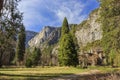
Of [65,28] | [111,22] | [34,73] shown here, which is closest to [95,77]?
[111,22]

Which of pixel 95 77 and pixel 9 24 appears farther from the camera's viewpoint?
pixel 9 24

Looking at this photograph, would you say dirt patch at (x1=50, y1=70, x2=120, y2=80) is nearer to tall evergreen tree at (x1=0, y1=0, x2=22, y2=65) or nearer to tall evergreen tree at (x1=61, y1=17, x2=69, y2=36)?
tall evergreen tree at (x1=0, y1=0, x2=22, y2=65)

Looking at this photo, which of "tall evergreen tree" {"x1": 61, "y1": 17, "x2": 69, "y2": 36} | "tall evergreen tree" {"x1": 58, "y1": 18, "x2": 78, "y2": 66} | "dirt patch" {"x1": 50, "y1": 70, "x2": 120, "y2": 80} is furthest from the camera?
"tall evergreen tree" {"x1": 61, "y1": 17, "x2": 69, "y2": 36}

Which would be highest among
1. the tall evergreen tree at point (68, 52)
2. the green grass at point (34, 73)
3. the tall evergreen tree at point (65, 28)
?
the tall evergreen tree at point (65, 28)

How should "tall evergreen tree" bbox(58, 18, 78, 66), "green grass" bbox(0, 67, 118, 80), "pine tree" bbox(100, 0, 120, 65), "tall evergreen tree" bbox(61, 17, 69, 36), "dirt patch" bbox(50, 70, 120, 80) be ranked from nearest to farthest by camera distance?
"dirt patch" bbox(50, 70, 120, 80), "green grass" bbox(0, 67, 118, 80), "pine tree" bbox(100, 0, 120, 65), "tall evergreen tree" bbox(58, 18, 78, 66), "tall evergreen tree" bbox(61, 17, 69, 36)

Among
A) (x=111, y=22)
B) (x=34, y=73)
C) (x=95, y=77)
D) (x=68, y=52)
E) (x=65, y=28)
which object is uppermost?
(x=65, y=28)

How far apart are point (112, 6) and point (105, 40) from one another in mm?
7181

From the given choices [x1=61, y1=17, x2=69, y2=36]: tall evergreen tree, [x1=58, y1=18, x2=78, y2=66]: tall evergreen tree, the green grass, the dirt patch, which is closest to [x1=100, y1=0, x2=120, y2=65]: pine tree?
the green grass

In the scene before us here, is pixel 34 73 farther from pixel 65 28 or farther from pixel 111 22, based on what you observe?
pixel 65 28

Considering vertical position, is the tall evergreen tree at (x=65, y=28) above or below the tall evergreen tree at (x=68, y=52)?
above

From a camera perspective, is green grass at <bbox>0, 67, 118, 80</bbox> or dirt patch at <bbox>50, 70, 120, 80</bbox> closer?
dirt patch at <bbox>50, 70, 120, 80</bbox>

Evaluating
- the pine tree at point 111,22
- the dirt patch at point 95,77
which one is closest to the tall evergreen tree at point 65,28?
the pine tree at point 111,22

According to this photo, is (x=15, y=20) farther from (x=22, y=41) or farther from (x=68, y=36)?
(x=22, y=41)

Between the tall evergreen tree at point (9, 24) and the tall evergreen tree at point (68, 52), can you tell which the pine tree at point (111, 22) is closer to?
the tall evergreen tree at point (9, 24)
